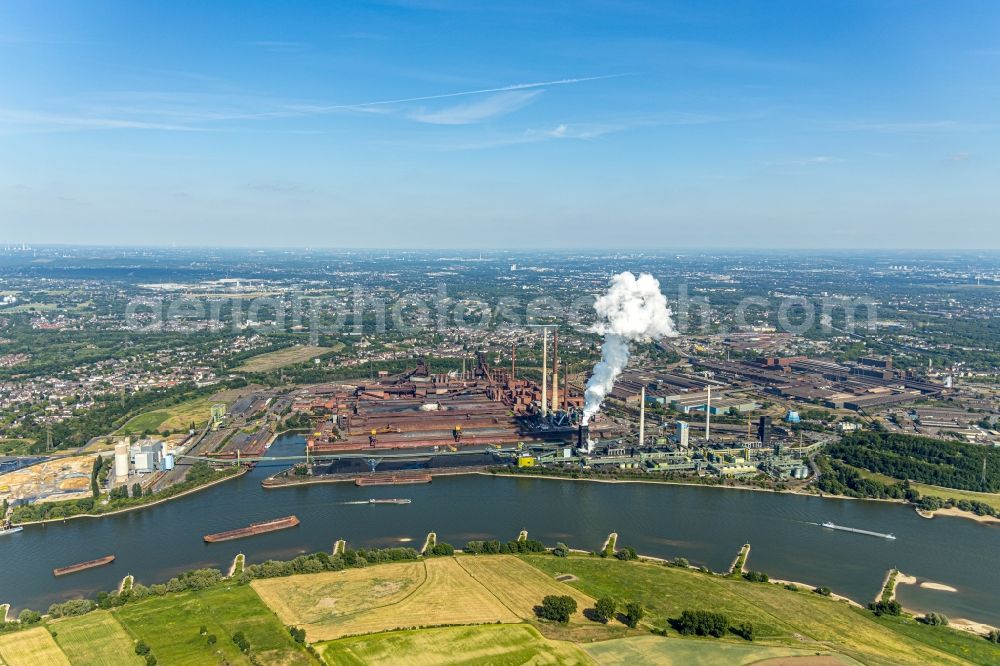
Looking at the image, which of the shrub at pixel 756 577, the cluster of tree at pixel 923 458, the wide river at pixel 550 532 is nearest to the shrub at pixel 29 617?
the wide river at pixel 550 532

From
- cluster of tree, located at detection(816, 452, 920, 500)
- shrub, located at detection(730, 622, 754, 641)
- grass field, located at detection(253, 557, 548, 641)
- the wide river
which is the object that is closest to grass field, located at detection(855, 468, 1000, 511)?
cluster of tree, located at detection(816, 452, 920, 500)

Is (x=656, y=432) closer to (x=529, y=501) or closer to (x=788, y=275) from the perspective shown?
(x=529, y=501)

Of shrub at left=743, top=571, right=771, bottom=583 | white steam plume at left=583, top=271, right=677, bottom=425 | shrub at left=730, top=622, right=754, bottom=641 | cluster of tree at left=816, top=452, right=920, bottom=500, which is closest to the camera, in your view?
shrub at left=730, top=622, right=754, bottom=641

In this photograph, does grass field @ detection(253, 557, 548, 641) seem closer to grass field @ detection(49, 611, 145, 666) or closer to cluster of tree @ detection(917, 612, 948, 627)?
grass field @ detection(49, 611, 145, 666)

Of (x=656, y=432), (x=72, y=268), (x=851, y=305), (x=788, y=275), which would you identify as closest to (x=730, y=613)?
(x=656, y=432)

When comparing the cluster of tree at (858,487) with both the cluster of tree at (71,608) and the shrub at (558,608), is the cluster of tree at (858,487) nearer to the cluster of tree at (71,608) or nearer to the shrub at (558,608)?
the shrub at (558,608)

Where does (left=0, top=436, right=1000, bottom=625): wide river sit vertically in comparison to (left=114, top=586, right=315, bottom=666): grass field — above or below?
below

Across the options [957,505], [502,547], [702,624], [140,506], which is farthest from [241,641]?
[957,505]

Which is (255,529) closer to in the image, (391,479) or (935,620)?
(391,479)
